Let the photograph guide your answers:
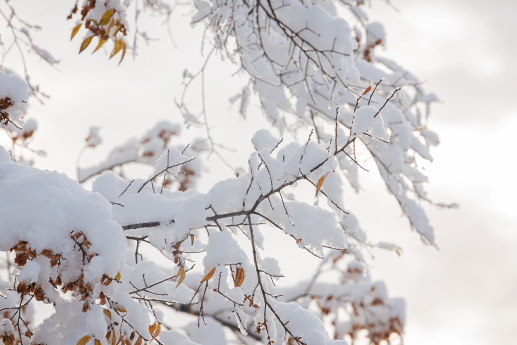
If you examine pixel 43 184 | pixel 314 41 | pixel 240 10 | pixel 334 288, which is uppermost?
pixel 240 10

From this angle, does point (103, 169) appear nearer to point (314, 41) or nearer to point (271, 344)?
point (314, 41)

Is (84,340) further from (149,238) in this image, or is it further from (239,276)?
(239,276)

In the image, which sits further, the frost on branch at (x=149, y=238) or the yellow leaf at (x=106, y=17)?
the yellow leaf at (x=106, y=17)

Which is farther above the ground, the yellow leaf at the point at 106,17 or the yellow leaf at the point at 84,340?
the yellow leaf at the point at 106,17

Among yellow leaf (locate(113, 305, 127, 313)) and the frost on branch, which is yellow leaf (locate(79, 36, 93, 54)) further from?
yellow leaf (locate(113, 305, 127, 313))

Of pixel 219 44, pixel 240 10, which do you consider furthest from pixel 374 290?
pixel 240 10

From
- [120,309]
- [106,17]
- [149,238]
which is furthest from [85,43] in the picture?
[120,309]

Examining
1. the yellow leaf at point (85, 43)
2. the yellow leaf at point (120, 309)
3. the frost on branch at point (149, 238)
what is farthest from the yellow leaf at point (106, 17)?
the yellow leaf at point (120, 309)

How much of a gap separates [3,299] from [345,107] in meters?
2.33

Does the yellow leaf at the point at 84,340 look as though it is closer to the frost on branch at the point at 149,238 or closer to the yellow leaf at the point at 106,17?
the frost on branch at the point at 149,238

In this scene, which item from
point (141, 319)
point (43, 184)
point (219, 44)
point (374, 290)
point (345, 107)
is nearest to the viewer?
point (43, 184)

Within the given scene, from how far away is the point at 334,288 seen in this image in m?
3.53

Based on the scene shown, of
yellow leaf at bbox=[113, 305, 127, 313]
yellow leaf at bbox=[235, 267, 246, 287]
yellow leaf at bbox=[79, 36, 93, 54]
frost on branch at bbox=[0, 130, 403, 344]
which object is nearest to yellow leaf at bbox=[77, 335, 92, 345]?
frost on branch at bbox=[0, 130, 403, 344]

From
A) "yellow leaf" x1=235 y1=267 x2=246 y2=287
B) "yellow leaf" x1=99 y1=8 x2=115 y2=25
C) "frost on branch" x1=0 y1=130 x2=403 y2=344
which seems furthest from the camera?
"yellow leaf" x1=99 y1=8 x2=115 y2=25
